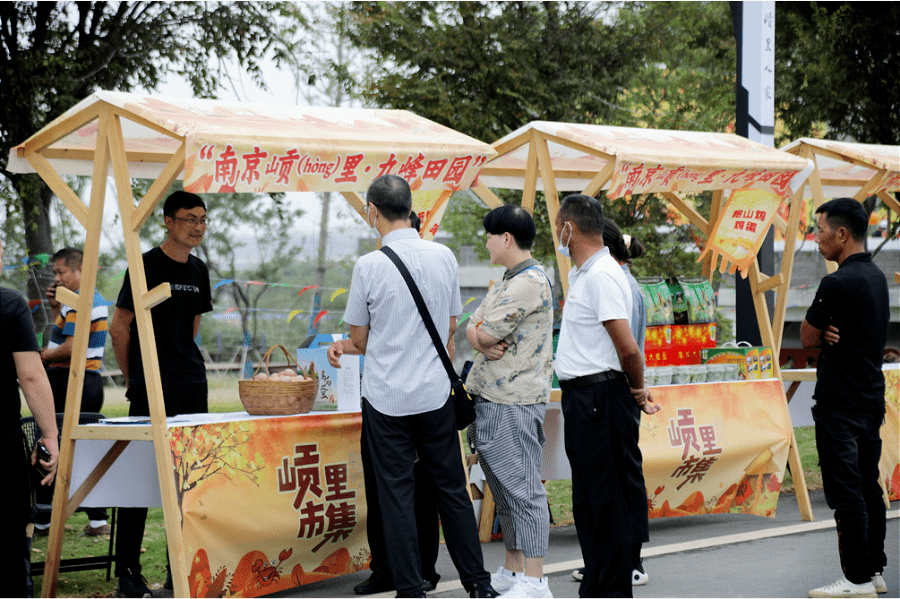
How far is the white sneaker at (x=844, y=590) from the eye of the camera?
14.3 feet

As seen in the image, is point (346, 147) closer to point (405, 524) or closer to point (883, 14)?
point (405, 524)

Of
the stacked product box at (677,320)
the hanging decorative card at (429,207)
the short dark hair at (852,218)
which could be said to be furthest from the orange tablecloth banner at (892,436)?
the hanging decorative card at (429,207)

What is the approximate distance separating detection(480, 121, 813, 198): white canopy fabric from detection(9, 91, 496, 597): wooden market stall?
782mm

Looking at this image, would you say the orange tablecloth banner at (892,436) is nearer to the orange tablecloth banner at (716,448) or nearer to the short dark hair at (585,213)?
the orange tablecloth banner at (716,448)

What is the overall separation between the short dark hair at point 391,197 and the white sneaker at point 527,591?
1752 millimetres

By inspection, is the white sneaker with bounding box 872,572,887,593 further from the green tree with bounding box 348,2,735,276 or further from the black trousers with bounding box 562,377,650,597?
the green tree with bounding box 348,2,735,276

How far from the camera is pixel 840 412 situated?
4.40 m

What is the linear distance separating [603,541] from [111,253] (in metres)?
18.8

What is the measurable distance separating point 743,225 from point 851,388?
2.34 meters

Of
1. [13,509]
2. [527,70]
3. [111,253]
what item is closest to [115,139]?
[13,509]

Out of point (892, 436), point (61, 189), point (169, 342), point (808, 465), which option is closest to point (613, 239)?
point (169, 342)

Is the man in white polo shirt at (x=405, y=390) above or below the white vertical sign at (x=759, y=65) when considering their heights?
below

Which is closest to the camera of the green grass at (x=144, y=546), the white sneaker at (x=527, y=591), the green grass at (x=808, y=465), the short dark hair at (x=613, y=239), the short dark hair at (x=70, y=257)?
the white sneaker at (x=527, y=591)

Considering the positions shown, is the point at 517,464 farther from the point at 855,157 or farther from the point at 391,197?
the point at 855,157
